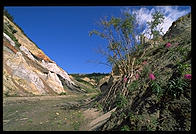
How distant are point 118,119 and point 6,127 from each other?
6.81ft

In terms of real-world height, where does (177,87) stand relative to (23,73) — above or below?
below

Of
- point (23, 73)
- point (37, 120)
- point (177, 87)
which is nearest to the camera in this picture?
point (177, 87)

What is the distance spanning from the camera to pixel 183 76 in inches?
109

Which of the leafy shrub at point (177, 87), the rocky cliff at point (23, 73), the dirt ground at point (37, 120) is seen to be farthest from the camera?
the rocky cliff at point (23, 73)

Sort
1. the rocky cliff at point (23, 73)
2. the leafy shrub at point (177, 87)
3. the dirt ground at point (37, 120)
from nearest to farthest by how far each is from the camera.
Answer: the leafy shrub at point (177, 87) < the dirt ground at point (37, 120) < the rocky cliff at point (23, 73)

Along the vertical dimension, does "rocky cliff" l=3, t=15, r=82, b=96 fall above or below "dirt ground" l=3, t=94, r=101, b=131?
above

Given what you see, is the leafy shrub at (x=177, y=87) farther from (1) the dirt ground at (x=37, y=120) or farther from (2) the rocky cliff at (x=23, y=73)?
(2) the rocky cliff at (x=23, y=73)

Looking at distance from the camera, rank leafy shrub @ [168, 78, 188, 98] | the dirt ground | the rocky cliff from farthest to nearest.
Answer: the rocky cliff < the dirt ground < leafy shrub @ [168, 78, 188, 98]

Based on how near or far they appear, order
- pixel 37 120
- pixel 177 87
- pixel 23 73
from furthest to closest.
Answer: pixel 23 73, pixel 37 120, pixel 177 87

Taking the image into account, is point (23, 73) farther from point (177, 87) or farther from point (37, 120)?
point (177, 87)

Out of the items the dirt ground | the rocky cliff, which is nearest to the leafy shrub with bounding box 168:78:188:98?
the dirt ground

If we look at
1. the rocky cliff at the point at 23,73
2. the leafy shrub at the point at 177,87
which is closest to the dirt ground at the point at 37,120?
the rocky cliff at the point at 23,73

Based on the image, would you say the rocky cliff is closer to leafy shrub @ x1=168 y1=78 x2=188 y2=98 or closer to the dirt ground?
the dirt ground

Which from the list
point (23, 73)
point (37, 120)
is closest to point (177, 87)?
point (37, 120)
